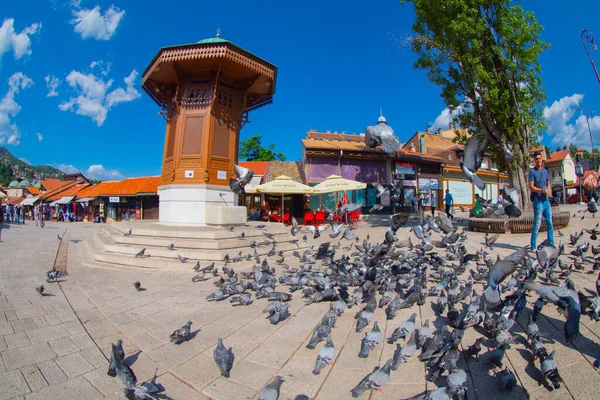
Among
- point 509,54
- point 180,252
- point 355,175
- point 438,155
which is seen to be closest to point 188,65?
point 180,252

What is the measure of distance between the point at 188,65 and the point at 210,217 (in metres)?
5.79

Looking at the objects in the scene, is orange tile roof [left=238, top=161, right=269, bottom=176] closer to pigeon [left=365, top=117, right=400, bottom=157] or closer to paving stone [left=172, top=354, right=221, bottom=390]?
pigeon [left=365, top=117, right=400, bottom=157]

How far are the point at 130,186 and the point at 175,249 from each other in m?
23.9

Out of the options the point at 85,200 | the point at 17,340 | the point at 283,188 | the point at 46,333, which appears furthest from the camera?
the point at 85,200

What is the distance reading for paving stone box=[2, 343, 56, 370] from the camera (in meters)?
2.48

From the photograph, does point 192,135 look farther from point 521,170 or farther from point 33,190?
point 33,190

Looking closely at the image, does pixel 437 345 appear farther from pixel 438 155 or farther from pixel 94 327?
pixel 438 155

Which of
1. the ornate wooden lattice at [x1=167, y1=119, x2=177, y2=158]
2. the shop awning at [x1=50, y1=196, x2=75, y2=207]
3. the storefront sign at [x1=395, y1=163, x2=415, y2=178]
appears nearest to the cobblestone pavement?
the ornate wooden lattice at [x1=167, y1=119, x2=177, y2=158]

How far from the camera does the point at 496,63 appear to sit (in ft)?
39.9

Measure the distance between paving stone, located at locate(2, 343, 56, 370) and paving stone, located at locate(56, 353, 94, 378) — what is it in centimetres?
16

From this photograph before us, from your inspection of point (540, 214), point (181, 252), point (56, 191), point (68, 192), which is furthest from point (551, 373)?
point (56, 191)

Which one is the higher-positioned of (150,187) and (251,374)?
(150,187)

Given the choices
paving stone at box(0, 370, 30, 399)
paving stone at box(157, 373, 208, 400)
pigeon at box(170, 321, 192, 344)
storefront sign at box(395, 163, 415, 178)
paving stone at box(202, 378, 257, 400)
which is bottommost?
paving stone at box(0, 370, 30, 399)

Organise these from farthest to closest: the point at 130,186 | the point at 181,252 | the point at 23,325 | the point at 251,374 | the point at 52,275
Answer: the point at 130,186 → the point at 181,252 → the point at 52,275 → the point at 23,325 → the point at 251,374
